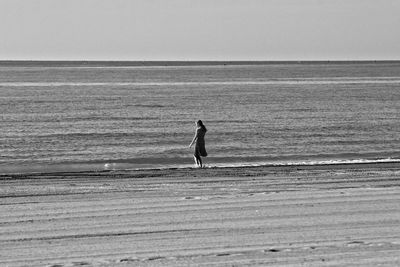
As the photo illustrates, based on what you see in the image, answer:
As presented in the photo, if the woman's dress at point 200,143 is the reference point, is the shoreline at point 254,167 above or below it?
below

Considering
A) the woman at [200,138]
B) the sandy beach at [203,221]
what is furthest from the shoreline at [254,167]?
the sandy beach at [203,221]

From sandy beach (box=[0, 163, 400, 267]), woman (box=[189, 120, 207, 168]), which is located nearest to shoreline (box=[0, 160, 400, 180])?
woman (box=[189, 120, 207, 168])

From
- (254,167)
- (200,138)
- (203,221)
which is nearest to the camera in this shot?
(203,221)

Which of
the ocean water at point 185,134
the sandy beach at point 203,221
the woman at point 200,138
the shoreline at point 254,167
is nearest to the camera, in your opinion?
the sandy beach at point 203,221

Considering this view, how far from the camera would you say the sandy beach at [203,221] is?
12.5 metres

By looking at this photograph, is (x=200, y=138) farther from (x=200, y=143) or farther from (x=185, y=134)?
(x=185, y=134)

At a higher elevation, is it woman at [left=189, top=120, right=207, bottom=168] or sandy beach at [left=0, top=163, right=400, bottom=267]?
woman at [left=189, top=120, right=207, bottom=168]

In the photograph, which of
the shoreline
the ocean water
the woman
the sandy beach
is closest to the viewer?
the sandy beach

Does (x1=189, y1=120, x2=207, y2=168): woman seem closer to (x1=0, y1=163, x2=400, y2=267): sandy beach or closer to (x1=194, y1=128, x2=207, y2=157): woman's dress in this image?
(x1=194, y1=128, x2=207, y2=157): woman's dress

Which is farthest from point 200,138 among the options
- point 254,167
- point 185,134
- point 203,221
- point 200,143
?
point 185,134

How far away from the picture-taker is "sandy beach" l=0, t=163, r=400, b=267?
12.5 metres

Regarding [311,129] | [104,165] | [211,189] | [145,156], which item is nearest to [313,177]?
[211,189]

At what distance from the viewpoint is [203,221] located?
15234 mm

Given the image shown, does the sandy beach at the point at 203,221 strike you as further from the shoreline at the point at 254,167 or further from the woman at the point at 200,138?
the woman at the point at 200,138
